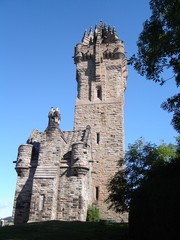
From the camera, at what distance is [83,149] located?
2181 cm

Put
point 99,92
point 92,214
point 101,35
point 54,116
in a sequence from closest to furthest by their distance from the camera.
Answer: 1. point 92,214
2. point 54,116
3. point 99,92
4. point 101,35

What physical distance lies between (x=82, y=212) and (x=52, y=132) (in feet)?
22.2

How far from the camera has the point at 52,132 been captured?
22.5 meters

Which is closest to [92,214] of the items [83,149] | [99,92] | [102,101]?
[83,149]

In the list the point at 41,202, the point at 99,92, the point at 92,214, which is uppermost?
the point at 99,92

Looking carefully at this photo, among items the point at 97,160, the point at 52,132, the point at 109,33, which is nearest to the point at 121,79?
the point at 109,33

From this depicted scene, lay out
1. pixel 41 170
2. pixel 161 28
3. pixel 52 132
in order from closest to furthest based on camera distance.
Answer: pixel 161 28 → pixel 41 170 → pixel 52 132

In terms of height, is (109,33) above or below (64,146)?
above

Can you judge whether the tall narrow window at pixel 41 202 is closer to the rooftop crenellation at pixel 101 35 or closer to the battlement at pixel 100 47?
the battlement at pixel 100 47

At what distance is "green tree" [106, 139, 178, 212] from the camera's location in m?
18.8

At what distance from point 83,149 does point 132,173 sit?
167 inches

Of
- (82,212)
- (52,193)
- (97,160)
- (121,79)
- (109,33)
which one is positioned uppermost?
(109,33)

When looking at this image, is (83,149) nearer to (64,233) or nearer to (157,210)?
(64,233)

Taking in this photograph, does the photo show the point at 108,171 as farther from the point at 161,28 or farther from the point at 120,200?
the point at 161,28
